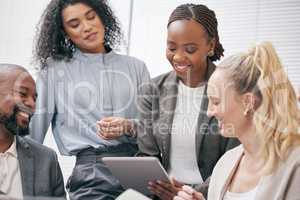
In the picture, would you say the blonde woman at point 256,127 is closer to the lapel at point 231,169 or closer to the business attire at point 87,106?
the lapel at point 231,169

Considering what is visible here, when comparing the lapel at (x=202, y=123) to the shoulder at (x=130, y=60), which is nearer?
the lapel at (x=202, y=123)

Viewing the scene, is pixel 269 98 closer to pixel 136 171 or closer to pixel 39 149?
pixel 136 171

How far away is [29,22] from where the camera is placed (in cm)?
188

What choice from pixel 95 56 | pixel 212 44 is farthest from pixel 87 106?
pixel 212 44

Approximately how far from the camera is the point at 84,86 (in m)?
1.76

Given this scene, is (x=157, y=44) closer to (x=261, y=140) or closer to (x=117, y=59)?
(x=117, y=59)

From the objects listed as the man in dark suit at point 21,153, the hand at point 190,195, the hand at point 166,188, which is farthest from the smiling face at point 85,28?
the hand at point 190,195

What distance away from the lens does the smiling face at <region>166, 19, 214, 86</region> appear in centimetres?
155

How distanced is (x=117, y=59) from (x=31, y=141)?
414 millimetres

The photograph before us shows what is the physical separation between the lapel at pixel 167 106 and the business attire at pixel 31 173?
0.40 m

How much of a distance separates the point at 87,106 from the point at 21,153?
0.28 metres

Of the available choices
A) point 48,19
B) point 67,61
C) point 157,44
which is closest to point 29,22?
point 48,19

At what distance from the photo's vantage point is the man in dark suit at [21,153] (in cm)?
164

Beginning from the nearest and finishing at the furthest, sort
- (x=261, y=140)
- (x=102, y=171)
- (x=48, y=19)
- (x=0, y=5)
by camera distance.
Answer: (x=261, y=140) < (x=102, y=171) < (x=48, y=19) < (x=0, y=5)
